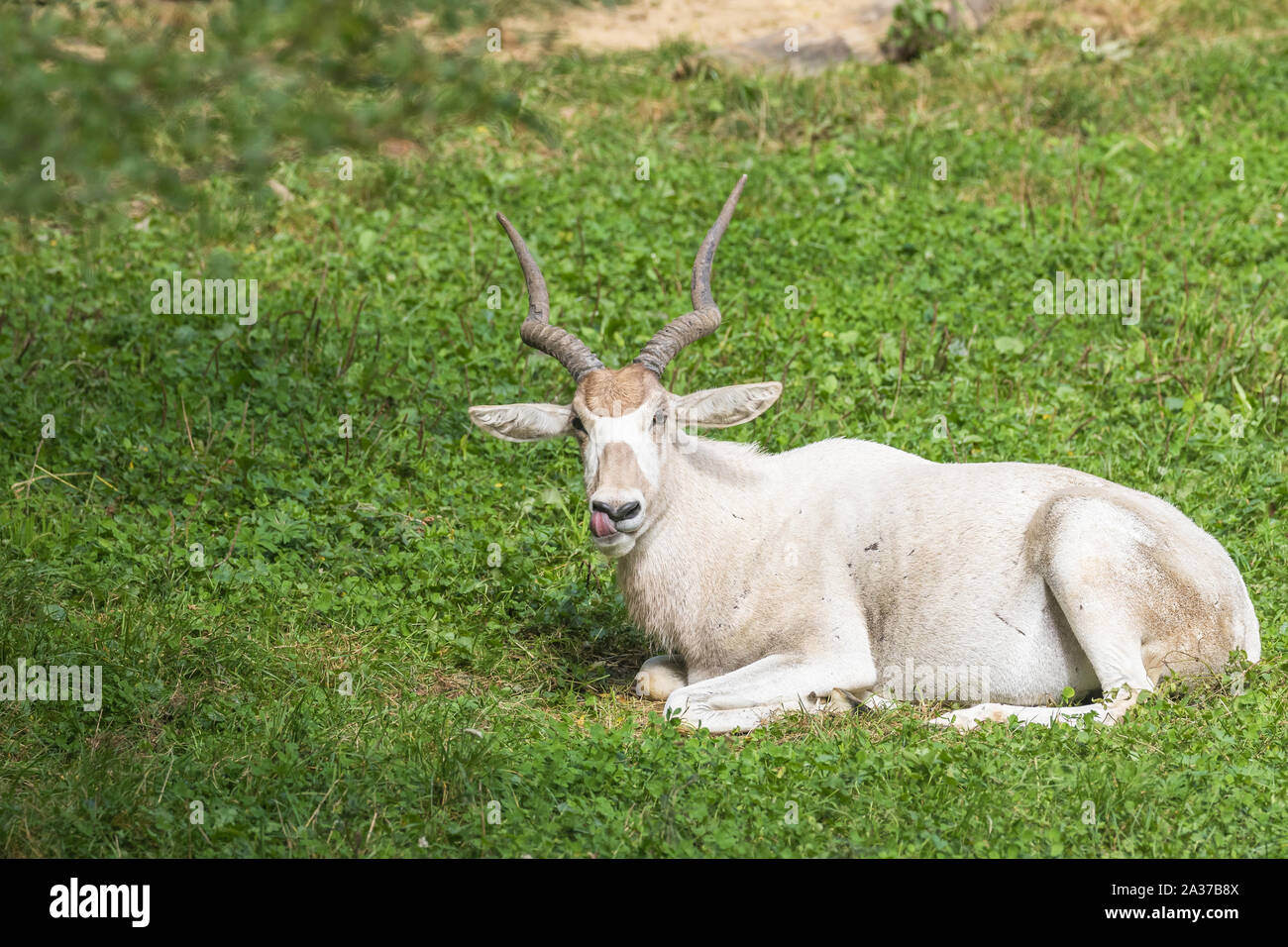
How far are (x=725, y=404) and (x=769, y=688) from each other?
1314 millimetres

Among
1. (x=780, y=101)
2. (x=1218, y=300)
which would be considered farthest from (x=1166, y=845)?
(x=780, y=101)

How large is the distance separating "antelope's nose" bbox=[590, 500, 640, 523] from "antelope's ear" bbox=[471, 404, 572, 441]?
25.9 inches

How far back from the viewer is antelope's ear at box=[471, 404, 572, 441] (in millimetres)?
6902

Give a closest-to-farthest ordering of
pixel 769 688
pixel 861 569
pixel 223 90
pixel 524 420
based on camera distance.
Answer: pixel 223 90 → pixel 769 688 → pixel 861 569 → pixel 524 420

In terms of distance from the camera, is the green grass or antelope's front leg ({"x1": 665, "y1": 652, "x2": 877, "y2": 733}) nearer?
the green grass

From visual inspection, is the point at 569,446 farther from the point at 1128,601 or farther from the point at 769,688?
the point at 1128,601

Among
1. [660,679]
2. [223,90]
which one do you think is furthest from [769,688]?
[223,90]

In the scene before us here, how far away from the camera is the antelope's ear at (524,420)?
6.90m

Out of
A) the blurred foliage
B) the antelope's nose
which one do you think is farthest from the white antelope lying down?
the blurred foliage

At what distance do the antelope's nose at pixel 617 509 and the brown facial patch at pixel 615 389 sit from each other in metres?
0.47

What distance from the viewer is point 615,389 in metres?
6.69

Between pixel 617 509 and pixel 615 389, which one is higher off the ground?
pixel 615 389

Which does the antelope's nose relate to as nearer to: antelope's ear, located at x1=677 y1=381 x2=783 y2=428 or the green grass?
antelope's ear, located at x1=677 y1=381 x2=783 y2=428

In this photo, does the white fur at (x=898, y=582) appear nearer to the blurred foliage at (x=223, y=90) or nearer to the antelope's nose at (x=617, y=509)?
the antelope's nose at (x=617, y=509)
